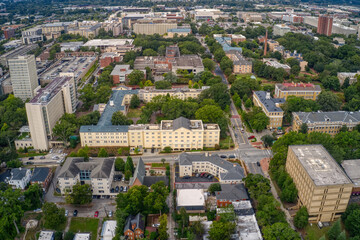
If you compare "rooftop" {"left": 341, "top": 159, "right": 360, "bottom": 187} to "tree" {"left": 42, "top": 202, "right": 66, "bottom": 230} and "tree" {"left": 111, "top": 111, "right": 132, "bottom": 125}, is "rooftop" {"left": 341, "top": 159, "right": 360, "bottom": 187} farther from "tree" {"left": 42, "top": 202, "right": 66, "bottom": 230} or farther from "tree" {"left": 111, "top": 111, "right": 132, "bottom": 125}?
"tree" {"left": 42, "top": 202, "right": 66, "bottom": 230}

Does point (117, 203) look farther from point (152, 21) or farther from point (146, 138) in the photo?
point (152, 21)

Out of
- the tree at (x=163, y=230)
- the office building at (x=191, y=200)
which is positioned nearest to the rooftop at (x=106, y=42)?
the office building at (x=191, y=200)

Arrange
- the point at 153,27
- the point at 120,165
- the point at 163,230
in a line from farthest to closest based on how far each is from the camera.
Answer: the point at 153,27, the point at 120,165, the point at 163,230

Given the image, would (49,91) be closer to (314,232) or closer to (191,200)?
(191,200)

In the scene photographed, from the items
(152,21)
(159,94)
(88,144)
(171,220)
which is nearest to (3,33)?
(152,21)

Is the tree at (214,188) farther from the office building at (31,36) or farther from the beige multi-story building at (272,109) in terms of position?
the office building at (31,36)

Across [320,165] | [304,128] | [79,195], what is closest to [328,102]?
[304,128]
